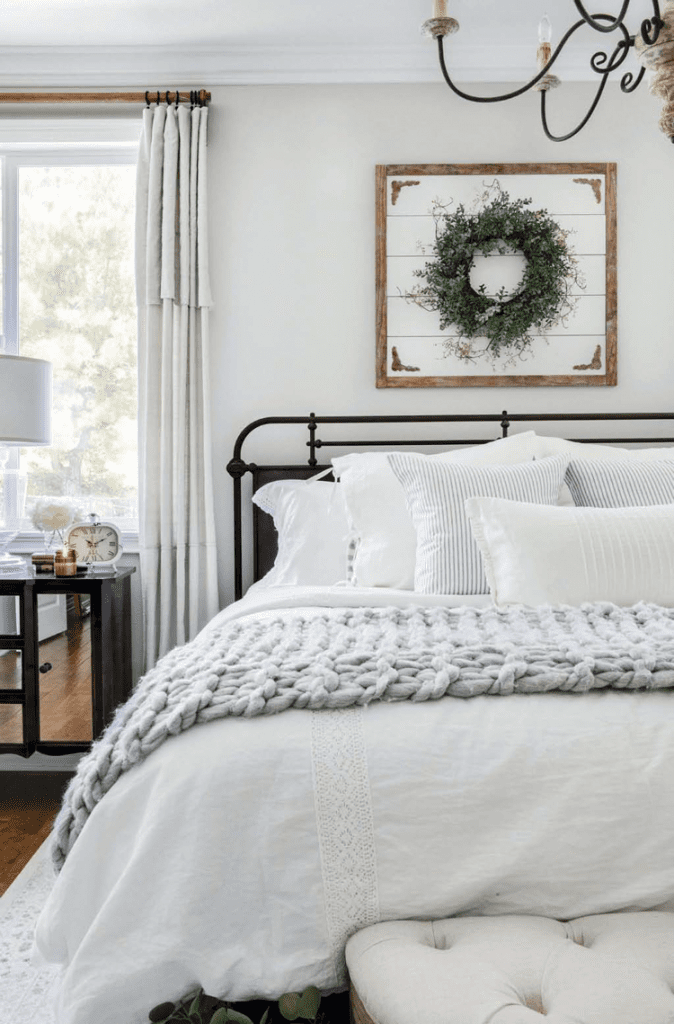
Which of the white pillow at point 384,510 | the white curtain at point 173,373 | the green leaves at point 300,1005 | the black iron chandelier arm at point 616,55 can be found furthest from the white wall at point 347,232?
the green leaves at point 300,1005

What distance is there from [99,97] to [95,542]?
168cm

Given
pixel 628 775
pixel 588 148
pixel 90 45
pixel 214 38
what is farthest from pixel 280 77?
pixel 628 775

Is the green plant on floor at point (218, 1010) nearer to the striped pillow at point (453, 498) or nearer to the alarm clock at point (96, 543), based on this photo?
the striped pillow at point (453, 498)

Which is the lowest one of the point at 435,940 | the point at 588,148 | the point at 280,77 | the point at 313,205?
the point at 435,940

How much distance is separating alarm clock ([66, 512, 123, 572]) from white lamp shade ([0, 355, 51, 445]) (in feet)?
1.11

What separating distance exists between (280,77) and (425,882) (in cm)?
292

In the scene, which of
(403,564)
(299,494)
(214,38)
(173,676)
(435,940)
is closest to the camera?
(435,940)

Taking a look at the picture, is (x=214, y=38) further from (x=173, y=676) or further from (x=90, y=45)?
(x=173, y=676)

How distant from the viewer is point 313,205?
3.04 metres

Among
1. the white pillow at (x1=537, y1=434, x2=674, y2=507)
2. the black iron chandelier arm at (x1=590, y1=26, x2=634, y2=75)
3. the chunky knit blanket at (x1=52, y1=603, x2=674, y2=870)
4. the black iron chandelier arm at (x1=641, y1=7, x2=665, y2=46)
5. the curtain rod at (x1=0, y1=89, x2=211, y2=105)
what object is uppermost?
the curtain rod at (x1=0, y1=89, x2=211, y2=105)

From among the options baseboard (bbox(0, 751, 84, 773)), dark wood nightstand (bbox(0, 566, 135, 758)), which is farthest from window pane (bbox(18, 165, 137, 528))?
baseboard (bbox(0, 751, 84, 773))

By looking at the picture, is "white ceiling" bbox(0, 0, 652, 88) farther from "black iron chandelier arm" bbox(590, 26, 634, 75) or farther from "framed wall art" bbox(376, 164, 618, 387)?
"black iron chandelier arm" bbox(590, 26, 634, 75)

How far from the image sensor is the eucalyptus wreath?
117 inches

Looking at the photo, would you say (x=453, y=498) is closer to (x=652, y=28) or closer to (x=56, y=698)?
(x=652, y=28)
